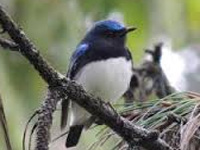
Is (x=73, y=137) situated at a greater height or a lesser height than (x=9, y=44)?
lesser

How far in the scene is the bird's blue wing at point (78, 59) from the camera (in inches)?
82.7

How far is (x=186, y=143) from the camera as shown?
4.49 ft

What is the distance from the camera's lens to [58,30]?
Result: 2525 mm

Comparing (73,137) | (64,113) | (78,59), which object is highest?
(78,59)

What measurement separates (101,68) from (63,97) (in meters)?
0.82

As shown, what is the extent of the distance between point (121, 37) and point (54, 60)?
0.35m

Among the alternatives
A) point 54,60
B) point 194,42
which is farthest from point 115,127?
point 194,42

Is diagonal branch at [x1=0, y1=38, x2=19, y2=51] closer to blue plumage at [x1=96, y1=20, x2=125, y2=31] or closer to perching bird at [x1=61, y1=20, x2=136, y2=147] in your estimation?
perching bird at [x1=61, y1=20, x2=136, y2=147]

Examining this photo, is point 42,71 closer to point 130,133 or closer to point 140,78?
point 130,133

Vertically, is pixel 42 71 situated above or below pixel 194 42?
above

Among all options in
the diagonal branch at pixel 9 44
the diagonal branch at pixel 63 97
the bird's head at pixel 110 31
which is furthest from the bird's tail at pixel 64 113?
the diagonal branch at pixel 9 44

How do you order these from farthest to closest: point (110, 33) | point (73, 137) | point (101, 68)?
1. point (110, 33)
2. point (73, 137)
3. point (101, 68)

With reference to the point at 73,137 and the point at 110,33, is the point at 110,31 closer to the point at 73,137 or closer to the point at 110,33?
the point at 110,33

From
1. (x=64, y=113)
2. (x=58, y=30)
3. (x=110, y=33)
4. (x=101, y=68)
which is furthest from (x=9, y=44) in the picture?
(x=58, y=30)
